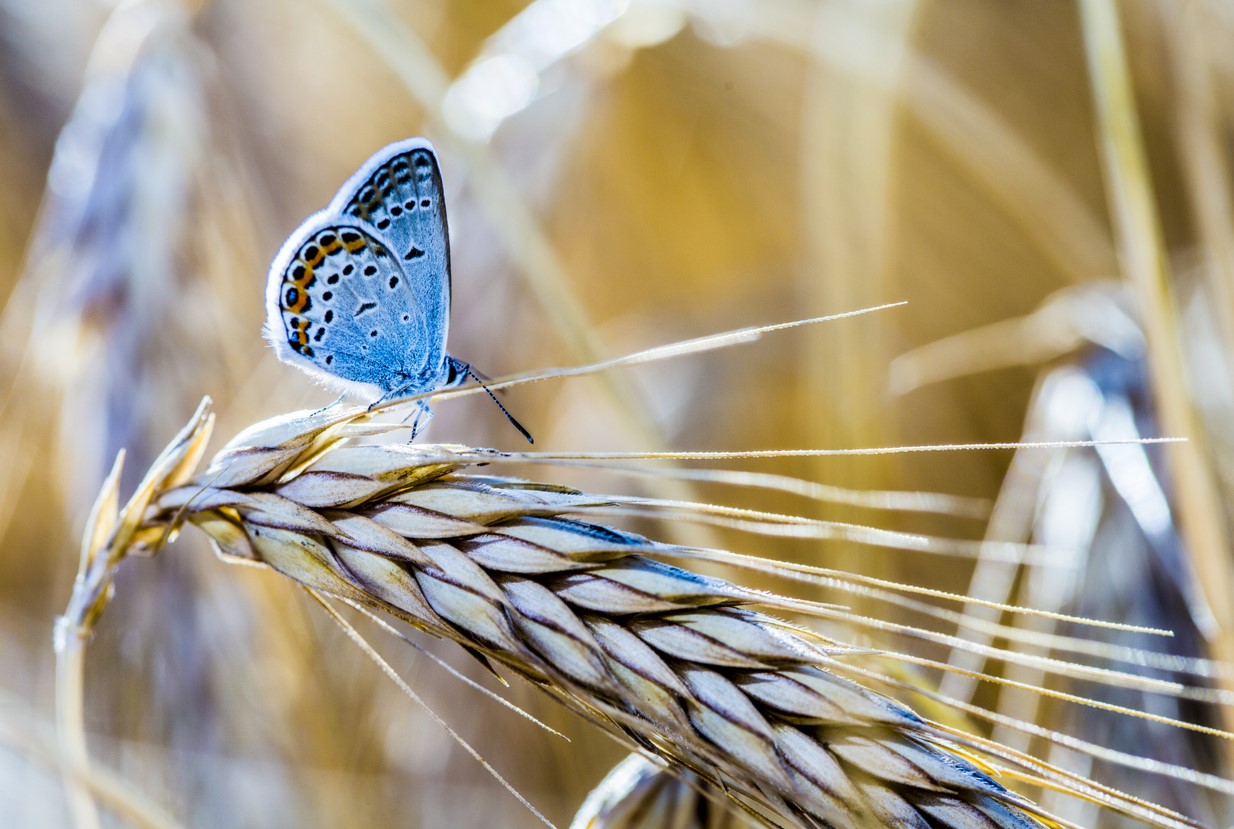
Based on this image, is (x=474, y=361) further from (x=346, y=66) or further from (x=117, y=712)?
(x=346, y=66)

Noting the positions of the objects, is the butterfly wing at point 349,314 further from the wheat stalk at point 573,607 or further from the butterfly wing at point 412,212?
the wheat stalk at point 573,607

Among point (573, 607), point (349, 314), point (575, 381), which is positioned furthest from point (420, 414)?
point (575, 381)

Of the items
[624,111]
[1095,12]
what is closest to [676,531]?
[1095,12]

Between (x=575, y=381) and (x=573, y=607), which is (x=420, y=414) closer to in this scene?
(x=573, y=607)

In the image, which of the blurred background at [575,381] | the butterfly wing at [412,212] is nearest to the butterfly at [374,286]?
the butterfly wing at [412,212]

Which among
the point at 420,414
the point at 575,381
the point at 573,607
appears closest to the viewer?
the point at 573,607

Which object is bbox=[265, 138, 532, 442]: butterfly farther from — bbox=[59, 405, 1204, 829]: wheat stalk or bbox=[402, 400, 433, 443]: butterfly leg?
bbox=[59, 405, 1204, 829]: wheat stalk

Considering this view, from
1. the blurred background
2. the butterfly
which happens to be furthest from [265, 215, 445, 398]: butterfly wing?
the blurred background

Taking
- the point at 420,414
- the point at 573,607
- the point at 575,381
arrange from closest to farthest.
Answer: the point at 573,607 → the point at 420,414 → the point at 575,381
